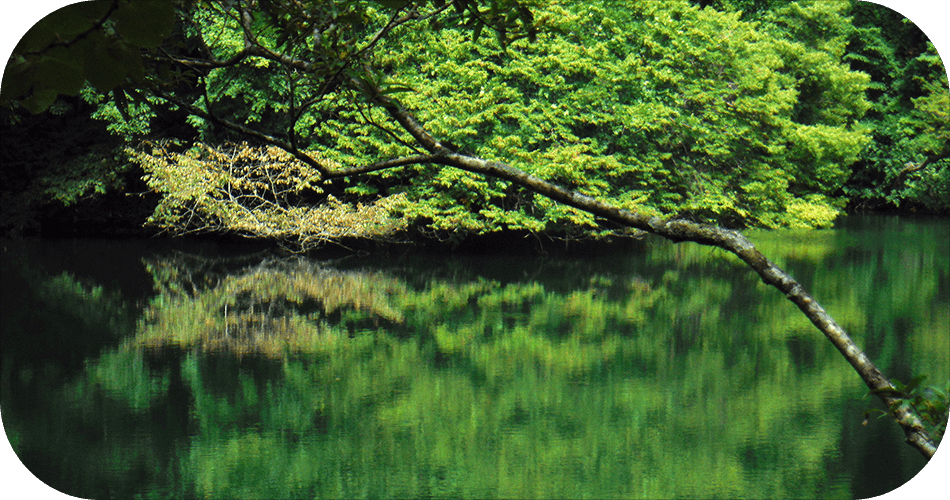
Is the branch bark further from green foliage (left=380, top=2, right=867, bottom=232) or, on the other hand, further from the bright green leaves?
green foliage (left=380, top=2, right=867, bottom=232)

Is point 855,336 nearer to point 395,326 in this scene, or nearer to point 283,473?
point 395,326

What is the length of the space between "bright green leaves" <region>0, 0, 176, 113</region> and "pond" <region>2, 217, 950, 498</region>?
3815 millimetres

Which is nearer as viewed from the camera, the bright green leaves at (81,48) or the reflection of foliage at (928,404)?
the bright green leaves at (81,48)

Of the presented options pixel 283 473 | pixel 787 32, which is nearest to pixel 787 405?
pixel 283 473

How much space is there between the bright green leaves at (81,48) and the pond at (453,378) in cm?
381

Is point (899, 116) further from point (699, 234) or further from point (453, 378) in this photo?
point (699, 234)

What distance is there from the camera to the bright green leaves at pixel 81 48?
1.09 metres

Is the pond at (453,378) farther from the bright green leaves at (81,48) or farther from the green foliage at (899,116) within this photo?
the green foliage at (899,116)

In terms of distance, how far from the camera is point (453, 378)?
7098mm

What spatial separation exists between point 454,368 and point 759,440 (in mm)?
2738

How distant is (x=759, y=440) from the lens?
5.64 meters

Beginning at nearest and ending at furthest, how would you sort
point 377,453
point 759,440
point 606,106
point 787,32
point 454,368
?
1. point 377,453
2. point 759,440
3. point 454,368
4. point 606,106
5. point 787,32

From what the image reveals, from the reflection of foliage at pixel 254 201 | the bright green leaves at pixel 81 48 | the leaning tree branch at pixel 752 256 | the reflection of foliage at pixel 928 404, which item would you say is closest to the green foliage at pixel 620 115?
the reflection of foliage at pixel 254 201

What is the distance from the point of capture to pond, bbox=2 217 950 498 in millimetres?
5000
